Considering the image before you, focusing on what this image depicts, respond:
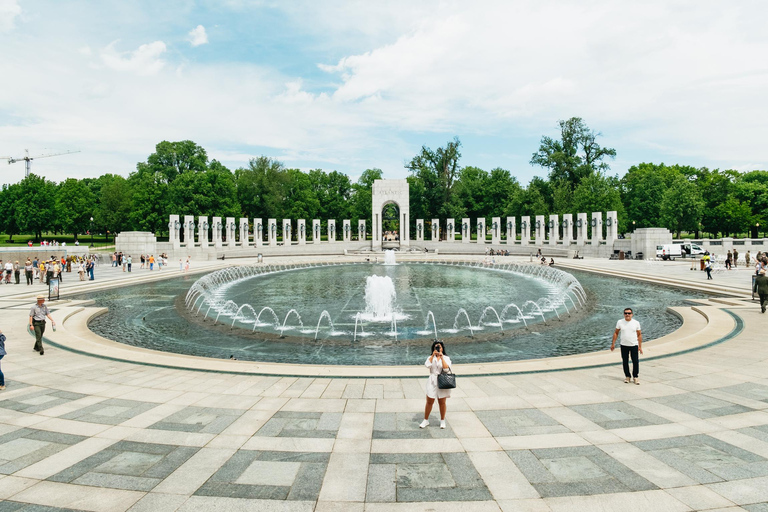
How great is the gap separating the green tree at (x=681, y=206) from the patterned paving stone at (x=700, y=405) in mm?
71741

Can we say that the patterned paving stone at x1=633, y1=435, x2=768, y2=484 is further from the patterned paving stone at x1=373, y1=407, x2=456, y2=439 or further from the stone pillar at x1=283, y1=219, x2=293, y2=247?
the stone pillar at x1=283, y1=219, x2=293, y2=247

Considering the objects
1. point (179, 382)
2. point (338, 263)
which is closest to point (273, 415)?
point (179, 382)

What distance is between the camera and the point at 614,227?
54.6 meters

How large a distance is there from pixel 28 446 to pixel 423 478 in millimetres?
6018

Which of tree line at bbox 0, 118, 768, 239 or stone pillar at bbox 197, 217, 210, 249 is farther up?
tree line at bbox 0, 118, 768, 239

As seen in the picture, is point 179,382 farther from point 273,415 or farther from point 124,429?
point 273,415

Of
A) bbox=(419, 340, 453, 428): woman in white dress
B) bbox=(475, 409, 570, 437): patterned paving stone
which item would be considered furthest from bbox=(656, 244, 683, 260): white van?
bbox=(419, 340, 453, 428): woman in white dress

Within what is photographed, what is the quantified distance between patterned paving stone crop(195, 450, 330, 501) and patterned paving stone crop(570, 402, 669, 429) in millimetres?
4649

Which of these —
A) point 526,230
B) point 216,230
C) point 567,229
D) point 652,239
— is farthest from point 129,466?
point 526,230

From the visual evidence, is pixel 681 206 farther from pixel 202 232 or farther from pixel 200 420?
pixel 200 420

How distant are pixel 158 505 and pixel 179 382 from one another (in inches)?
199

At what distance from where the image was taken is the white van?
152ft

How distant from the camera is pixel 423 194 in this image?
3578 inches

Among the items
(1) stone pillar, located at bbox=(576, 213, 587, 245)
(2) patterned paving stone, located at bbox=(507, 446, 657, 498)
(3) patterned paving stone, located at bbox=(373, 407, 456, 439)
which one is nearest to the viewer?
(2) patterned paving stone, located at bbox=(507, 446, 657, 498)
